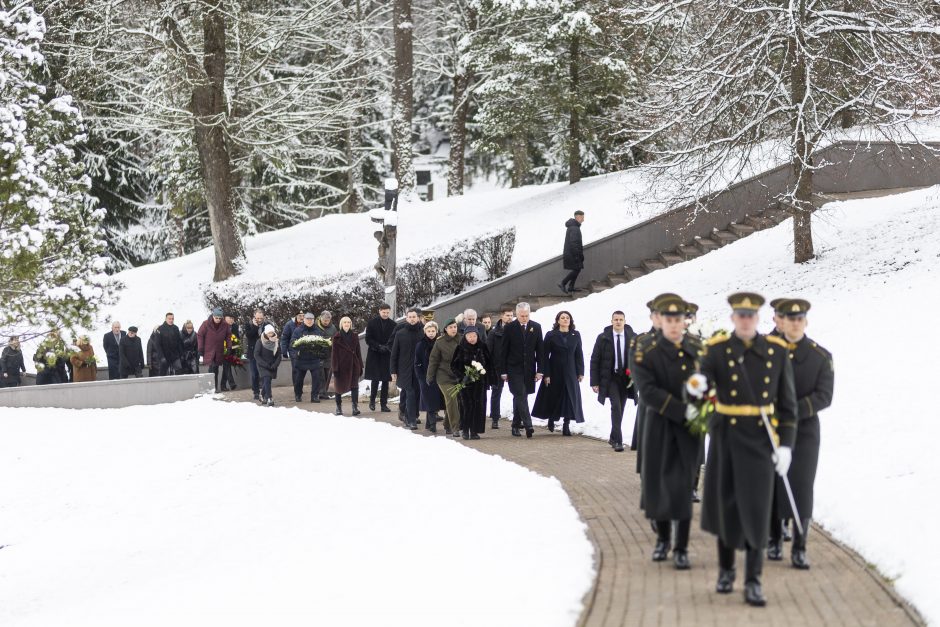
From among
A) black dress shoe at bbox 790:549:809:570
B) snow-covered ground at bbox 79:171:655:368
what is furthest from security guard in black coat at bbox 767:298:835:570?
snow-covered ground at bbox 79:171:655:368

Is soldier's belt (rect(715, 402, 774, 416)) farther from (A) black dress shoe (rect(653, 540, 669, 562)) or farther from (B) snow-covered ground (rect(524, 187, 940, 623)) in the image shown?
(B) snow-covered ground (rect(524, 187, 940, 623))

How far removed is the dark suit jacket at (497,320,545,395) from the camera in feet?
51.4

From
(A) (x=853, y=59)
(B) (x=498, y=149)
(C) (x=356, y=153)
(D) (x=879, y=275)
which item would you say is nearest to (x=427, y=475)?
(D) (x=879, y=275)

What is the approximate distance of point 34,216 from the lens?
20172mm

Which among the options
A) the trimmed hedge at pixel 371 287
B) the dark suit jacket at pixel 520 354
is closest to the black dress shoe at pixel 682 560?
the dark suit jacket at pixel 520 354

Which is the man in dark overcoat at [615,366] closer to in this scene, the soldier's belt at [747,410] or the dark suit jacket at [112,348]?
the soldier's belt at [747,410]

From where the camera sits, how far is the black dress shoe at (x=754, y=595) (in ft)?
23.5

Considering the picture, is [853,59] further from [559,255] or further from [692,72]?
[559,255]

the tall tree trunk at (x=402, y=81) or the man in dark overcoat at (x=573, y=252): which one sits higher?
the tall tree trunk at (x=402, y=81)

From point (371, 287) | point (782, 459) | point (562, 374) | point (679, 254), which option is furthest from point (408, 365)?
point (679, 254)

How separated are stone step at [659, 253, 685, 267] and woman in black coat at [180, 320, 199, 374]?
10.6 m

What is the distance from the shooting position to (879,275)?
19.8 m

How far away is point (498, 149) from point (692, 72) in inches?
549

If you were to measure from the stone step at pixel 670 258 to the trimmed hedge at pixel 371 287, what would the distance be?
3.61 m
